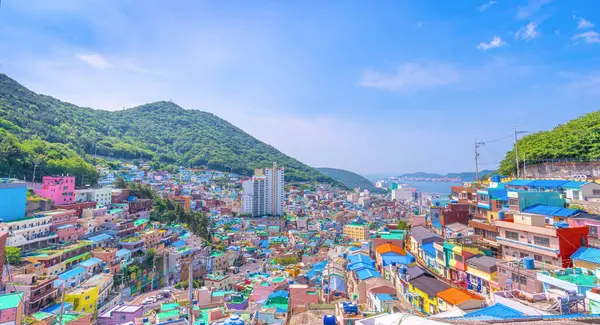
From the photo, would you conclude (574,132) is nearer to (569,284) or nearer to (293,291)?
(569,284)

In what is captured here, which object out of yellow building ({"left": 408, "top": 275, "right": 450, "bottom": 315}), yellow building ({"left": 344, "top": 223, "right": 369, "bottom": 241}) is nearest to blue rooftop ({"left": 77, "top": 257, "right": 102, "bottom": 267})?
yellow building ({"left": 408, "top": 275, "right": 450, "bottom": 315})

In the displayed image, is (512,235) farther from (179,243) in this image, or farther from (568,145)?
(179,243)

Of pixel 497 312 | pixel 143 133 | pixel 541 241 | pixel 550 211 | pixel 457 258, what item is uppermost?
pixel 143 133

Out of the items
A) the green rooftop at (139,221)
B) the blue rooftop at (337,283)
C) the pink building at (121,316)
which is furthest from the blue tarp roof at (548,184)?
the green rooftop at (139,221)

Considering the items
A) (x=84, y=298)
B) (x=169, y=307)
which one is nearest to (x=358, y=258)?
(x=169, y=307)

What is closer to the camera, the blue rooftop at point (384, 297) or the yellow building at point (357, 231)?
the blue rooftop at point (384, 297)

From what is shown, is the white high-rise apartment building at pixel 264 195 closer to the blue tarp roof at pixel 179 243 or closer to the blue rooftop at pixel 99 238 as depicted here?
the blue tarp roof at pixel 179 243

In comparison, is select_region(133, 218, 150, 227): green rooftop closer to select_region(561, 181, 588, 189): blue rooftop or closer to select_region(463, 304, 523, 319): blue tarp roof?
select_region(463, 304, 523, 319): blue tarp roof
